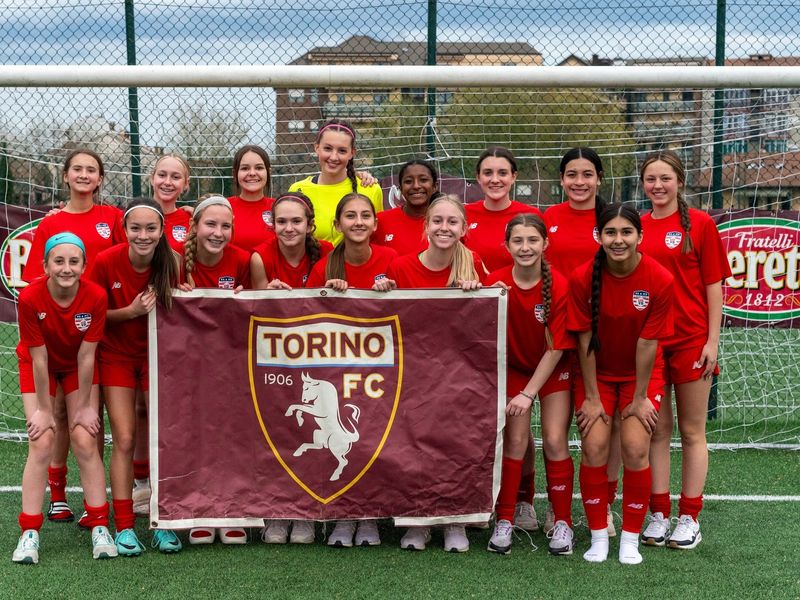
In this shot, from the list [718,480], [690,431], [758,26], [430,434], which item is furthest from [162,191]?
[758,26]

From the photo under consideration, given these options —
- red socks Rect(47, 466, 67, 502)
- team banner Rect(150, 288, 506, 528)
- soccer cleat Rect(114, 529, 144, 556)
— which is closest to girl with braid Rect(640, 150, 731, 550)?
team banner Rect(150, 288, 506, 528)

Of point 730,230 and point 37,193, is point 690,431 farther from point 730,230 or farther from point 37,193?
point 37,193

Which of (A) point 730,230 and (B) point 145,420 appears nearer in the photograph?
(B) point 145,420

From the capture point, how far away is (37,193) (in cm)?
624

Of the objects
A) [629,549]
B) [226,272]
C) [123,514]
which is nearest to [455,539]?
[629,549]

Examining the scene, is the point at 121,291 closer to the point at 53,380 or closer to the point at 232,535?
the point at 53,380

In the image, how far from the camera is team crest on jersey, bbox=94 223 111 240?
177 inches

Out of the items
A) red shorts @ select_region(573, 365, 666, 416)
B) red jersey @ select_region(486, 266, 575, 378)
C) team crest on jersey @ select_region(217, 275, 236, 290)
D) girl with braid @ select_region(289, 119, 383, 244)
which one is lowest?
red shorts @ select_region(573, 365, 666, 416)

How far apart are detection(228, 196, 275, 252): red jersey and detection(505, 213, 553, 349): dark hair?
1304 millimetres

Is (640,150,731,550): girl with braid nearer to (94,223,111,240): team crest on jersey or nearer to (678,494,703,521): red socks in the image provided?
(678,494,703,521): red socks

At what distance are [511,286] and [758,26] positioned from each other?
11.0 ft

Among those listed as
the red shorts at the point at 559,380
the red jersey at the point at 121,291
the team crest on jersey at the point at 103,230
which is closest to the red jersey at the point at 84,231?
the team crest on jersey at the point at 103,230

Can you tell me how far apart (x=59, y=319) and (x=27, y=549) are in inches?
38.5

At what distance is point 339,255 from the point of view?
419 centimetres
